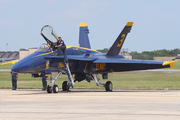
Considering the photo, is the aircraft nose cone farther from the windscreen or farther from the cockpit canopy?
the windscreen

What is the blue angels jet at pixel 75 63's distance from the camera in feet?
58.5

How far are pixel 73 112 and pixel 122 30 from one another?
12.1m

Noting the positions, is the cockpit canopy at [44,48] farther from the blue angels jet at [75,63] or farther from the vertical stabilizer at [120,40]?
the vertical stabilizer at [120,40]

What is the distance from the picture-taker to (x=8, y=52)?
175 metres

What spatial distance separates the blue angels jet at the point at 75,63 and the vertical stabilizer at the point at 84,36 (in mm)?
4410

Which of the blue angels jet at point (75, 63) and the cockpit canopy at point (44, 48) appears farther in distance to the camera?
the cockpit canopy at point (44, 48)

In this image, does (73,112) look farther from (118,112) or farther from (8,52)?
(8,52)

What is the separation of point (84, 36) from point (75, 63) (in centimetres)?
657

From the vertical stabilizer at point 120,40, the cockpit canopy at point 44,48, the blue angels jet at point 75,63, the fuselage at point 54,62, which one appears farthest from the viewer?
the vertical stabilizer at point 120,40

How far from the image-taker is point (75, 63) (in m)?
19.9

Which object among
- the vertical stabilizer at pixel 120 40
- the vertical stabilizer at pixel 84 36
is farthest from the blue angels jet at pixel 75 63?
the vertical stabilizer at pixel 84 36

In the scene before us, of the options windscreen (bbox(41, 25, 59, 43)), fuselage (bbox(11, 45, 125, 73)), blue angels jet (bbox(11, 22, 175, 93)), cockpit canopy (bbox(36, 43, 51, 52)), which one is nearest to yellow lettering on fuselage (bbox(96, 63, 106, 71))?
blue angels jet (bbox(11, 22, 175, 93))

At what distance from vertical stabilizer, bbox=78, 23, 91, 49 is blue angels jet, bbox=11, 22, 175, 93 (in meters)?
4.41

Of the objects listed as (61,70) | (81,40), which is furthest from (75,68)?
(81,40)
